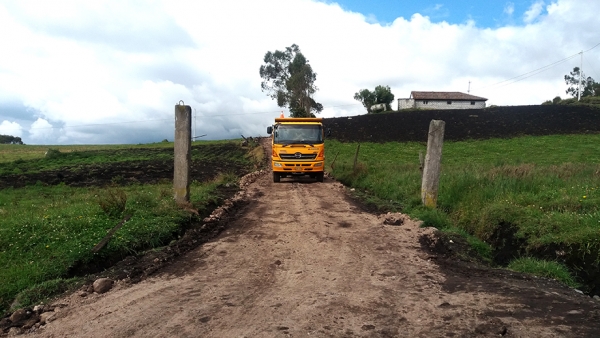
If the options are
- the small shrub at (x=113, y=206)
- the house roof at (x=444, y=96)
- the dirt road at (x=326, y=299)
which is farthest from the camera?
the house roof at (x=444, y=96)

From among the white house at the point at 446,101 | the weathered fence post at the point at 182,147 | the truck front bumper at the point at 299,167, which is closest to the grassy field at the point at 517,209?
the truck front bumper at the point at 299,167

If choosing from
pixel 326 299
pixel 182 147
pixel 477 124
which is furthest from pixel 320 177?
pixel 477 124

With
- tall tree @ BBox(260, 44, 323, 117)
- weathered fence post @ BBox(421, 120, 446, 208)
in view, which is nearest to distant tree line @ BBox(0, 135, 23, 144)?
tall tree @ BBox(260, 44, 323, 117)

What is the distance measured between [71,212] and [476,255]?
8000 millimetres

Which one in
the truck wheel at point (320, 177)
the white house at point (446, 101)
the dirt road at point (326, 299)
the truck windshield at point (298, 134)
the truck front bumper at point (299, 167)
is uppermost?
the white house at point (446, 101)

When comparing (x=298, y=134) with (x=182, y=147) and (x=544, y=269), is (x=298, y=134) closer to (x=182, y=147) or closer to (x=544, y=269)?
(x=182, y=147)

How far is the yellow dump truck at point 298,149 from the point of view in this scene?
57.1 ft

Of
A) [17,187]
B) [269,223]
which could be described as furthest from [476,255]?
[17,187]

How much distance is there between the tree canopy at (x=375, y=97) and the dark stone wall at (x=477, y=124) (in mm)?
20419

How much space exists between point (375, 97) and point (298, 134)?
2121 inches

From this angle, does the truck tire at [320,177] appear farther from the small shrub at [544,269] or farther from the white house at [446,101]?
the white house at [446,101]

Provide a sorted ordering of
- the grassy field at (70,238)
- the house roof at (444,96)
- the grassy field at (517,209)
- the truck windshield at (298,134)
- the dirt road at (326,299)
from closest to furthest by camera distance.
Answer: the dirt road at (326,299), the grassy field at (70,238), the grassy field at (517,209), the truck windshield at (298,134), the house roof at (444,96)

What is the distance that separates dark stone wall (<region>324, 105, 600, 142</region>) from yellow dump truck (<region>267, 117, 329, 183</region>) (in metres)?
19.6

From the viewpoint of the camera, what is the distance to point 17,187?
726 inches
